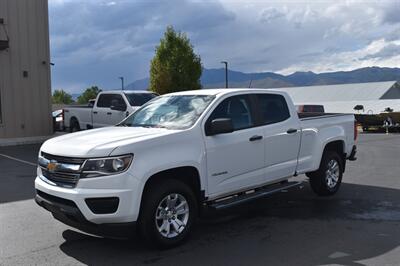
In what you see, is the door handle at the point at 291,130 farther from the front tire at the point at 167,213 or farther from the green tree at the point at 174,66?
the green tree at the point at 174,66

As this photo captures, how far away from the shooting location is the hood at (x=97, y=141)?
5297 millimetres

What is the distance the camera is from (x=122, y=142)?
5.40m

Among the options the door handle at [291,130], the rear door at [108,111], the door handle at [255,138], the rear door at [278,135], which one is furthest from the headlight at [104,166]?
the rear door at [108,111]

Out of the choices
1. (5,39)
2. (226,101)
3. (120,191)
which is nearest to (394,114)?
(5,39)

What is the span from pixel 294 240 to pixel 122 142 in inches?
96.3

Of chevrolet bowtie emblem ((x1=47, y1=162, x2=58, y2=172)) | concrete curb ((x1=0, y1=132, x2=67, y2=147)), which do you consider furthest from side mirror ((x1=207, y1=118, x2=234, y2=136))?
concrete curb ((x1=0, y1=132, x2=67, y2=147))

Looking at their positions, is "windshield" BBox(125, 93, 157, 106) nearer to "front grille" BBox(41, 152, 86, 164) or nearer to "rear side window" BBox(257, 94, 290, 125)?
"rear side window" BBox(257, 94, 290, 125)

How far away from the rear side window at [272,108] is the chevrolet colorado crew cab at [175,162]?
0.07ft

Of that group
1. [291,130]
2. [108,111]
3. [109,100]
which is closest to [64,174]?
[291,130]

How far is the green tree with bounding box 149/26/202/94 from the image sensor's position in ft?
131

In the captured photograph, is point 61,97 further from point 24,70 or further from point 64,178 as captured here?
point 64,178

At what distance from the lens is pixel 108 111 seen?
17141 mm

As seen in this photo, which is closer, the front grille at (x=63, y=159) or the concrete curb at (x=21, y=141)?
the front grille at (x=63, y=159)

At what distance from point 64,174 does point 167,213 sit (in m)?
1.27
